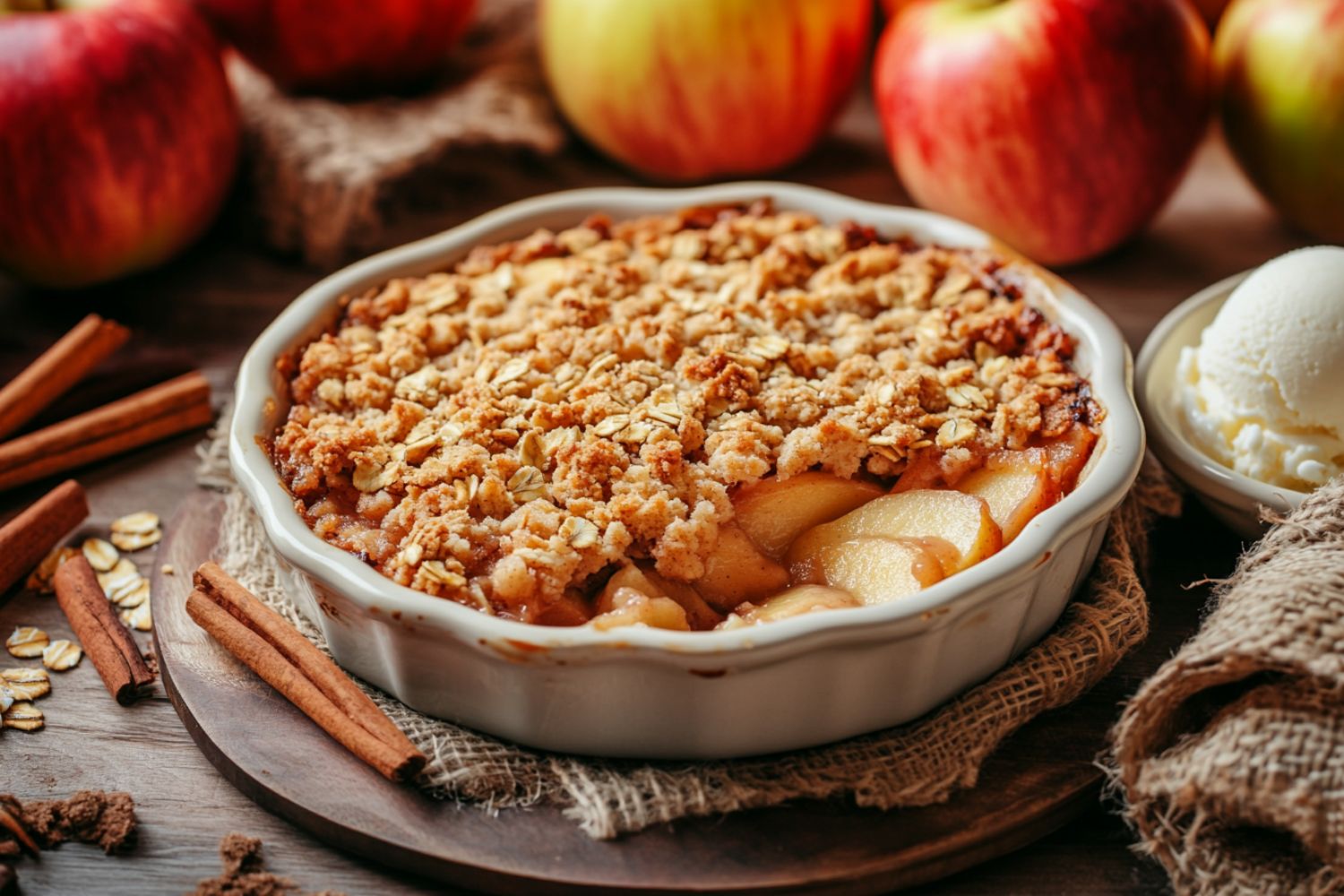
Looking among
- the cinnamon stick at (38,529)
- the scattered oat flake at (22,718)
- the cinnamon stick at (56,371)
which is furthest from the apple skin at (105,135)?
the scattered oat flake at (22,718)

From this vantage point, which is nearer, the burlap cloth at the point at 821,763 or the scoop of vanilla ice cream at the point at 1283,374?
the burlap cloth at the point at 821,763

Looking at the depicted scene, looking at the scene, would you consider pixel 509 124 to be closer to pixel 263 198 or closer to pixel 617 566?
pixel 263 198

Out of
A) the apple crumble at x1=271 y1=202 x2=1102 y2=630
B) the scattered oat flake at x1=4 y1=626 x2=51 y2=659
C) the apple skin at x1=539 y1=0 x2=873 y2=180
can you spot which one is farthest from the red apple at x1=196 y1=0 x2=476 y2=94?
the scattered oat flake at x1=4 y1=626 x2=51 y2=659

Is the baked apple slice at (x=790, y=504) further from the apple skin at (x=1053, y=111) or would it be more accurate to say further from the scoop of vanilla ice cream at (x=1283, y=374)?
the apple skin at (x=1053, y=111)

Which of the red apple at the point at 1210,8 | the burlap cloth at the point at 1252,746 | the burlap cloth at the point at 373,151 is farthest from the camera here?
the red apple at the point at 1210,8

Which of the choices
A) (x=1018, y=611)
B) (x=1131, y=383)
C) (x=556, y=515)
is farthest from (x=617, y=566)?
(x=1131, y=383)

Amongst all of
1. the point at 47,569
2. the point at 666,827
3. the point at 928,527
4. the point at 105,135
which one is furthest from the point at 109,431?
the point at 928,527

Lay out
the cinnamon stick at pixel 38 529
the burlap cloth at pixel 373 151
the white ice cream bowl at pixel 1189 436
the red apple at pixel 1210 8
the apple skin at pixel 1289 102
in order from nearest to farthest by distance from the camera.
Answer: the white ice cream bowl at pixel 1189 436 → the cinnamon stick at pixel 38 529 → the apple skin at pixel 1289 102 → the burlap cloth at pixel 373 151 → the red apple at pixel 1210 8

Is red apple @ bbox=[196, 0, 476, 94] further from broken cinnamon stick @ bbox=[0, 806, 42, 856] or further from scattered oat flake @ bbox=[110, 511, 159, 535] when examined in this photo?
broken cinnamon stick @ bbox=[0, 806, 42, 856]
